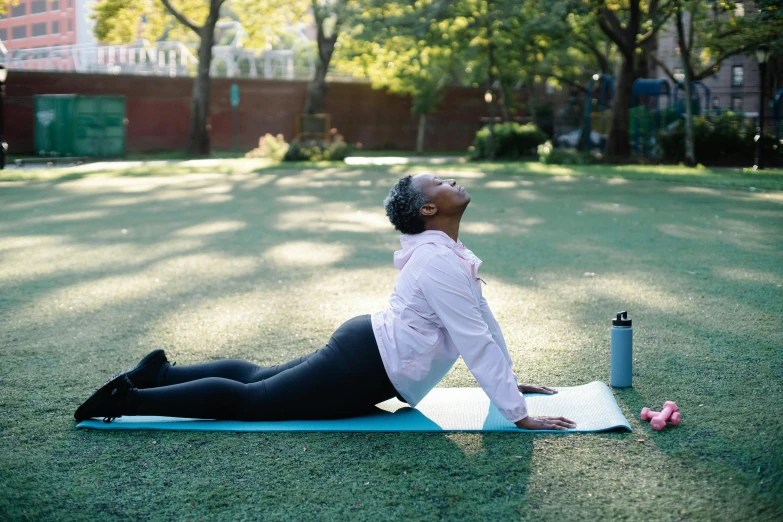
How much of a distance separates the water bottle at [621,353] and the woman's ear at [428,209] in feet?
4.22

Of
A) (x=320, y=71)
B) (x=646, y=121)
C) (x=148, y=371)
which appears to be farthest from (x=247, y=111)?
(x=148, y=371)

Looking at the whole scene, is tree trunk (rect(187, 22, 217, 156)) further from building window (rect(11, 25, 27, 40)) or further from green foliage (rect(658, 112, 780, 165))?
green foliage (rect(658, 112, 780, 165))

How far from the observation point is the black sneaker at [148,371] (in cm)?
382

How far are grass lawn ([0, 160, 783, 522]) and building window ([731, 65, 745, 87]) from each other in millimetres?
27787

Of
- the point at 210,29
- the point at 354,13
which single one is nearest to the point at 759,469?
the point at 354,13

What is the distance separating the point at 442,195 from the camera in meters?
3.59

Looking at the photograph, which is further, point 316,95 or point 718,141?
point 316,95

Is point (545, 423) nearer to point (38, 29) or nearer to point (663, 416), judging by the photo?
point (663, 416)

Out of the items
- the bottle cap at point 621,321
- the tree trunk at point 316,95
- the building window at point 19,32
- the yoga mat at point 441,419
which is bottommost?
the yoga mat at point 441,419

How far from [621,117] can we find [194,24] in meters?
14.0

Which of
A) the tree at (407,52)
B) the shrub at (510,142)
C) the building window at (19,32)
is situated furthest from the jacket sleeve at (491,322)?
the building window at (19,32)

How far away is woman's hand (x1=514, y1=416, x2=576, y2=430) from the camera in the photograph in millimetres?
3570

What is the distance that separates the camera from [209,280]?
749cm

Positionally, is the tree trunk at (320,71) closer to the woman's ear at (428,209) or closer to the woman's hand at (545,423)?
the woman's ear at (428,209)
